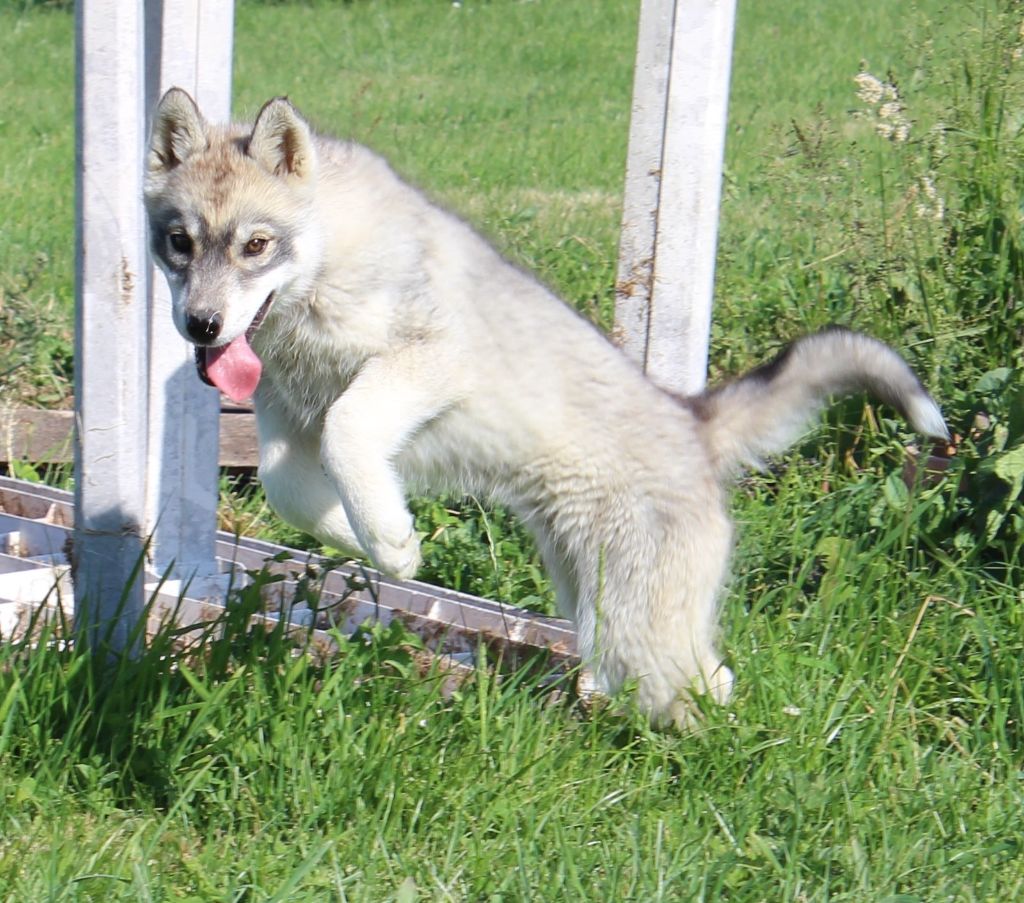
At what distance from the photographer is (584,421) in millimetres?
3766

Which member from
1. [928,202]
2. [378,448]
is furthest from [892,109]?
[378,448]

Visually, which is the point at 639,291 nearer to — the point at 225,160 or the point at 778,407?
the point at 778,407

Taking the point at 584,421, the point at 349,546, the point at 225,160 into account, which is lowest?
the point at 349,546

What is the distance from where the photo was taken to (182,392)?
13.3ft

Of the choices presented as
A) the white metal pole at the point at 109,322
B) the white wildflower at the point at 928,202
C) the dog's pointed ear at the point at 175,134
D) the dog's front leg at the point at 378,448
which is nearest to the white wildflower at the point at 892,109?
the white wildflower at the point at 928,202

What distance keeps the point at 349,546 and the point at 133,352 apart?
824 mm

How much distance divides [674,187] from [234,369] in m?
1.52

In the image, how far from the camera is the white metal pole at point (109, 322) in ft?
10.4

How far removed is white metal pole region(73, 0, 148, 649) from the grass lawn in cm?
23

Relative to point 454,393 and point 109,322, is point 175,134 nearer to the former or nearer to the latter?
point 109,322

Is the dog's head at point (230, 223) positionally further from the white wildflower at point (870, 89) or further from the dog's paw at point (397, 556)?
the white wildflower at point (870, 89)

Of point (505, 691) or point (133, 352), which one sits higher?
point (133, 352)

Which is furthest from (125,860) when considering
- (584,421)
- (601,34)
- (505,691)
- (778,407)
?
(601,34)

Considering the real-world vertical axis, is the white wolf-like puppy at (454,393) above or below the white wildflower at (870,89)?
below
